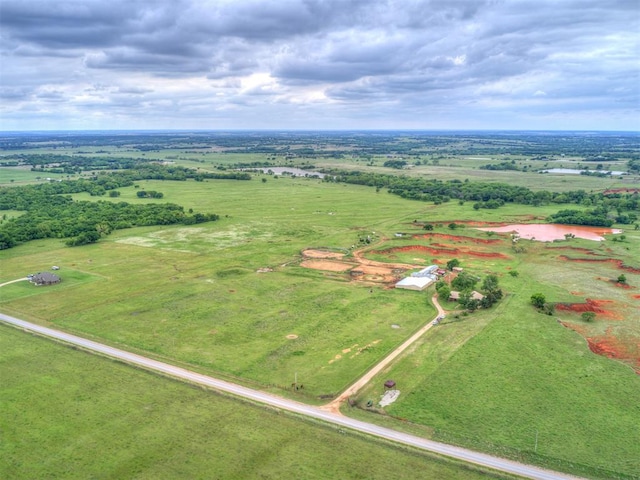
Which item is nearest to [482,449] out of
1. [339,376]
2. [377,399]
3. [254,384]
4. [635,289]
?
[377,399]

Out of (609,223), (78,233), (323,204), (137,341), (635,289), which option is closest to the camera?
(137,341)

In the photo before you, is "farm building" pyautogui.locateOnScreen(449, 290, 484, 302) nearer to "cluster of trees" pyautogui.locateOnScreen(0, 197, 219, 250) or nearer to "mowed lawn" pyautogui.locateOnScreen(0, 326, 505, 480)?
"mowed lawn" pyautogui.locateOnScreen(0, 326, 505, 480)

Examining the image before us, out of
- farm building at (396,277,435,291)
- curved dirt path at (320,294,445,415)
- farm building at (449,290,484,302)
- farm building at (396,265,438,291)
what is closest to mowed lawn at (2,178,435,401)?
curved dirt path at (320,294,445,415)

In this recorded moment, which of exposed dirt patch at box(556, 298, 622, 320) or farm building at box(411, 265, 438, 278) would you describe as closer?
exposed dirt patch at box(556, 298, 622, 320)

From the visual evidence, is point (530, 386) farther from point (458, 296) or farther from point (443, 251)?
point (443, 251)

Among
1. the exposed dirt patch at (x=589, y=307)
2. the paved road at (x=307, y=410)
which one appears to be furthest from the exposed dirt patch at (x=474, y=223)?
the paved road at (x=307, y=410)

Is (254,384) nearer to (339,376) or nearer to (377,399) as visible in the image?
(339,376)

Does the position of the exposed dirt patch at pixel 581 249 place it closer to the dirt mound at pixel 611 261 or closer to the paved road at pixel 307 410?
the dirt mound at pixel 611 261
